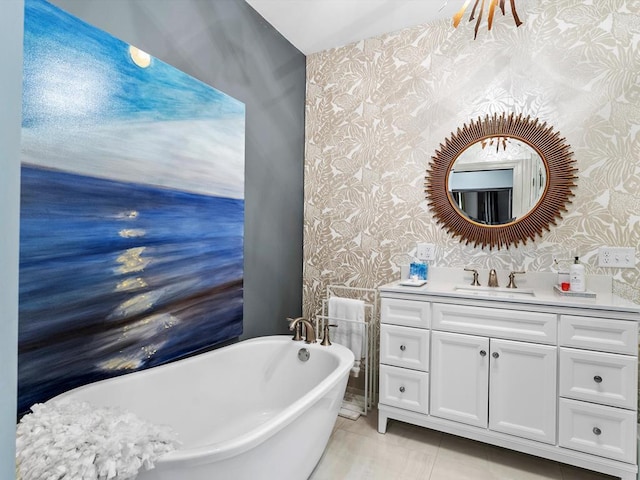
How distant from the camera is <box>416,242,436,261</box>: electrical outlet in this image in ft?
8.55

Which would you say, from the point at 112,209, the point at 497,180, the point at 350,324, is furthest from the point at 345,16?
the point at 350,324

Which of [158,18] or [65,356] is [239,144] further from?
[65,356]

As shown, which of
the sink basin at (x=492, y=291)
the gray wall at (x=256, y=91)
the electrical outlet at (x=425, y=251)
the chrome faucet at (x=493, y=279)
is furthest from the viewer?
the electrical outlet at (x=425, y=251)

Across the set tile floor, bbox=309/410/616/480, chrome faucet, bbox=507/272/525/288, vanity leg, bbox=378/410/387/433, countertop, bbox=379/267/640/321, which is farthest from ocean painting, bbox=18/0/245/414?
chrome faucet, bbox=507/272/525/288

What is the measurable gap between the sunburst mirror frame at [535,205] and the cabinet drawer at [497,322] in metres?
0.61

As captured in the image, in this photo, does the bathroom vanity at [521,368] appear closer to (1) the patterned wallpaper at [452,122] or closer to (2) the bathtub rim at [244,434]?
(1) the patterned wallpaper at [452,122]

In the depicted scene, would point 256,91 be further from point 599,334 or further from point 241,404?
point 599,334

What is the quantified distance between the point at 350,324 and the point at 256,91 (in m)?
1.83

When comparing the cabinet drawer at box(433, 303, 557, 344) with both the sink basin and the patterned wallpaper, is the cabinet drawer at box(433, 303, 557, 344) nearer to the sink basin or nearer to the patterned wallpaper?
the sink basin

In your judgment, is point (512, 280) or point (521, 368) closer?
point (521, 368)

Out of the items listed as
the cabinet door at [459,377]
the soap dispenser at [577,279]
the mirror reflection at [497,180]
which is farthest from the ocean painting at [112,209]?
the soap dispenser at [577,279]

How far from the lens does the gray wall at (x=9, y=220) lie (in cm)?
38

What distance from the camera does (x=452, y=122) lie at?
255 centimetres

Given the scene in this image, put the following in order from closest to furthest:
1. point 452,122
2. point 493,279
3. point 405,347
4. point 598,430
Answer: point 598,430, point 405,347, point 493,279, point 452,122
